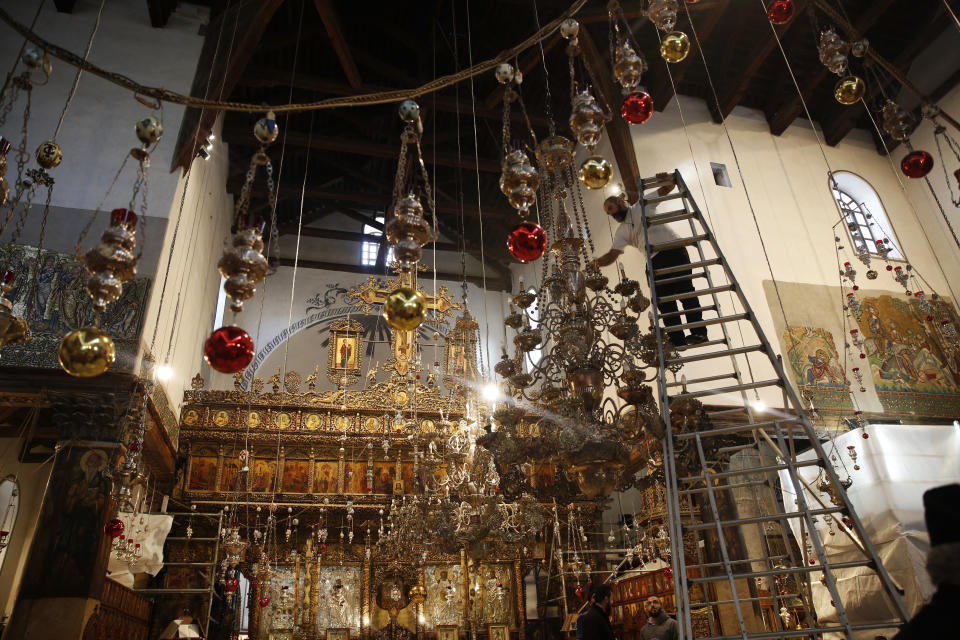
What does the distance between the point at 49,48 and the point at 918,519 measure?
32.9ft

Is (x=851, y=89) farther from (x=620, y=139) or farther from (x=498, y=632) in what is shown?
(x=498, y=632)

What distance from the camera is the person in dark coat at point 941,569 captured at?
1739 mm

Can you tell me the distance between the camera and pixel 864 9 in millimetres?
9867

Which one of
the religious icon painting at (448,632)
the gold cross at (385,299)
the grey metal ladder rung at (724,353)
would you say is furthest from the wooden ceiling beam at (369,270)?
the grey metal ladder rung at (724,353)

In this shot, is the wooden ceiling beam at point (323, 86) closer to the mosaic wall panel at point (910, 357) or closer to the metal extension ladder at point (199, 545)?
the mosaic wall panel at point (910, 357)

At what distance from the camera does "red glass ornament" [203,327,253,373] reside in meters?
3.11

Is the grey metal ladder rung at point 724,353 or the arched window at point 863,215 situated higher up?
the arched window at point 863,215

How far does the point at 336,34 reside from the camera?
9086 millimetres

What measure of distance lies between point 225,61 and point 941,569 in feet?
30.8

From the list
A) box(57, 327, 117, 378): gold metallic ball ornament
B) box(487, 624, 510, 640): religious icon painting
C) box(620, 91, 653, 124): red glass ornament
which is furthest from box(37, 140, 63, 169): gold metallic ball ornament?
box(487, 624, 510, 640): religious icon painting

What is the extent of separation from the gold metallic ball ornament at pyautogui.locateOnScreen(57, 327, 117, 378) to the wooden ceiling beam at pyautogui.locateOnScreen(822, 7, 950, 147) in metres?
10.5

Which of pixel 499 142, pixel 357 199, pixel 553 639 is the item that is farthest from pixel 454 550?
pixel 357 199

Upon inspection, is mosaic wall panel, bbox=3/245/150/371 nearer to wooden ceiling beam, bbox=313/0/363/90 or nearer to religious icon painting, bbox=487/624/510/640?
wooden ceiling beam, bbox=313/0/363/90

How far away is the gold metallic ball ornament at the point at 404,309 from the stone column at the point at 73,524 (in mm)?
5254
